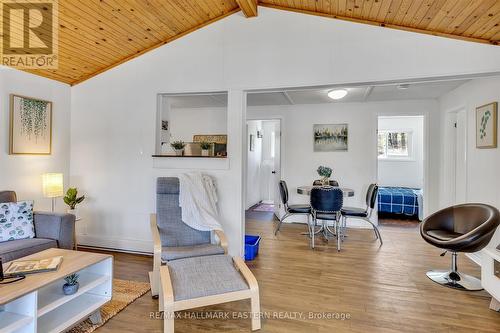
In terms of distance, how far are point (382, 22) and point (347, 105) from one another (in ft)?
8.02

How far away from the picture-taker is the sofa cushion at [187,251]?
2.40m

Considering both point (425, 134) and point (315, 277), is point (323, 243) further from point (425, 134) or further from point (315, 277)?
point (425, 134)

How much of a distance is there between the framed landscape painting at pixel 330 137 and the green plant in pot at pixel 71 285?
439 cm

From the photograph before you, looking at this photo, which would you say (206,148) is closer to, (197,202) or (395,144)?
(197,202)

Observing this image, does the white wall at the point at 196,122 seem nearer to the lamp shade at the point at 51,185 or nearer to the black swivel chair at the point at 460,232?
the lamp shade at the point at 51,185

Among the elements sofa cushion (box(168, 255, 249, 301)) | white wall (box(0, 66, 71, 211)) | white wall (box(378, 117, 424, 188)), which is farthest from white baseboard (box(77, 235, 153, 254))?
white wall (box(378, 117, 424, 188))

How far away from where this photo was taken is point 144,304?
2.31m

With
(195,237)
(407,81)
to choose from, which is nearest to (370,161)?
(407,81)

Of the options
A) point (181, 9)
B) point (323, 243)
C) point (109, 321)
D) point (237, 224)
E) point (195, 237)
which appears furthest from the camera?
point (323, 243)

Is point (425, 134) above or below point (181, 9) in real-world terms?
below

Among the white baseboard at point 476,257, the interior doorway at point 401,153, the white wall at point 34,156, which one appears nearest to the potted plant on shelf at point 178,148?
the white wall at point 34,156

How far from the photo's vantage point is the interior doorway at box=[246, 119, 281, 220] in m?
6.27

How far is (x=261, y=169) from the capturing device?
7.72 metres

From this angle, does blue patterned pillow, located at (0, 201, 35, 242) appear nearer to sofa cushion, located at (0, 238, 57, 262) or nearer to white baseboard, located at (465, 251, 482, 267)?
sofa cushion, located at (0, 238, 57, 262)
